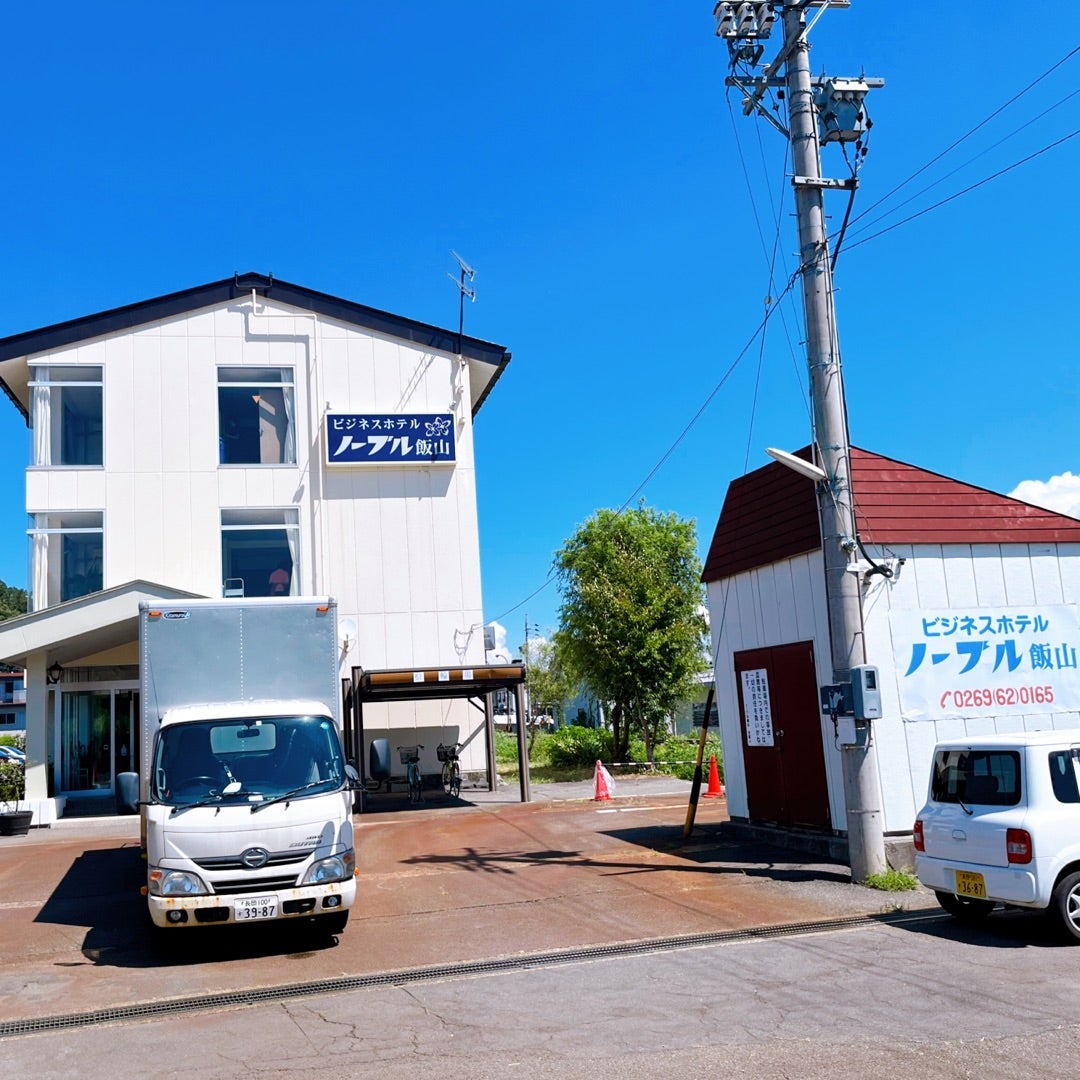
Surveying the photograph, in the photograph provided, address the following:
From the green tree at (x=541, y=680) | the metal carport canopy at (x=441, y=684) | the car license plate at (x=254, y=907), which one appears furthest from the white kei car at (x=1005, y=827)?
the green tree at (x=541, y=680)

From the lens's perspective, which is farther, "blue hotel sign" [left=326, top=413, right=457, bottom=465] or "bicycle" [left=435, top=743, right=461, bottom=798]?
"blue hotel sign" [left=326, top=413, right=457, bottom=465]

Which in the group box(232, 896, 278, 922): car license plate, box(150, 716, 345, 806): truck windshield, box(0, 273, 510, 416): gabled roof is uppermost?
box(0, 273, 510, 416): gabled roof

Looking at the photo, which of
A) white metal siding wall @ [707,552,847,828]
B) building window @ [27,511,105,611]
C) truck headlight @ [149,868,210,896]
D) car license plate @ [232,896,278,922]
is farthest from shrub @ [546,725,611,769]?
truck headlight @ [149,868,210,896]

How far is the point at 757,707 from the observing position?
14406mm

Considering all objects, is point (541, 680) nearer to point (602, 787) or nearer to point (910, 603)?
point (602, 787)

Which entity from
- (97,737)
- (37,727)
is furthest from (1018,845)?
(97,737)

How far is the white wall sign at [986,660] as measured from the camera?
12508 mm

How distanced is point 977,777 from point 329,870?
5.72 meters

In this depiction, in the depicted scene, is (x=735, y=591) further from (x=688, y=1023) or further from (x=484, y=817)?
(x=688, y=1023)

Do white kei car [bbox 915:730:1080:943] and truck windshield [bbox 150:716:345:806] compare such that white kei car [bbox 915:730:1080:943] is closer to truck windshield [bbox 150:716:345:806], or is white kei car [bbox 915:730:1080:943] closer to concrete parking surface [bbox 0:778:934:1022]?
concrete parking surface [bbox 0:778:934:1022]

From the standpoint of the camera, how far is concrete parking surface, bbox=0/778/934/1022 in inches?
346

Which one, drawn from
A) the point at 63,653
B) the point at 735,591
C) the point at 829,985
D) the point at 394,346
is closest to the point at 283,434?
the point at 394,346

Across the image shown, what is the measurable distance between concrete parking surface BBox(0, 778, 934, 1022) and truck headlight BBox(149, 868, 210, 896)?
66 cm

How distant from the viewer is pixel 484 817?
19719 mm
